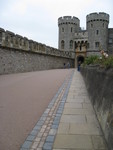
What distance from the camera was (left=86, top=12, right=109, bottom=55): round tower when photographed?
42.8 m

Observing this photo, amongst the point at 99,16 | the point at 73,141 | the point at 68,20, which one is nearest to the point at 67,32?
the point at 68,20

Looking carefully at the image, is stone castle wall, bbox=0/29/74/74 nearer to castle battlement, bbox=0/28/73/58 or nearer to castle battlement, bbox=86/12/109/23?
castle battlement, bbox=0/28/73/58

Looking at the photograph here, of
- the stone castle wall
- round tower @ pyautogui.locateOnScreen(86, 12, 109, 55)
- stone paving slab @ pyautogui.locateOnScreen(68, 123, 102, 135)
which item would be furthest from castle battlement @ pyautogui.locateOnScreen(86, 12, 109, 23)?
stone paving slab @ pyautogui.locateOnScreen(68, 123, 102, 135)

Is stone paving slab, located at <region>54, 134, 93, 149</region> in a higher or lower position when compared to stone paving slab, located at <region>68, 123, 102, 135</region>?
lower

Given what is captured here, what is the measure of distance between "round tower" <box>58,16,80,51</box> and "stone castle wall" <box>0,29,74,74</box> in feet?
57.6

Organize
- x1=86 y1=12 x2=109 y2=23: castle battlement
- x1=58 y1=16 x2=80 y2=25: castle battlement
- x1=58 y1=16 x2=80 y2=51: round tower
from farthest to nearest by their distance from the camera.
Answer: x1=58 y1=16 x2=80 y2=25: castle battlement, x1=58 y1=16 x2=80 y2=51: round tower, x1=86 y1=12 x2=109 y2=23: castle battlement

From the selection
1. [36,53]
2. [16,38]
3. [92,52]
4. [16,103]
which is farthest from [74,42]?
[16,103]

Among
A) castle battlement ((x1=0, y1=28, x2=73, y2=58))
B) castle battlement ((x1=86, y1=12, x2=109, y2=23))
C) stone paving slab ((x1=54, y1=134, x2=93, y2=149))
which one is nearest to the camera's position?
stone paving slab ((x1=54, y1=134, x2=93, y2=149))

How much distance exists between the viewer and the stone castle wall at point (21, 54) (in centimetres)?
1518

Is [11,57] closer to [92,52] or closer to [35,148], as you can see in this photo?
[35,148]

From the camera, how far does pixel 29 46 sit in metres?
20.5

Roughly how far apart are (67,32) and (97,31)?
7.59m

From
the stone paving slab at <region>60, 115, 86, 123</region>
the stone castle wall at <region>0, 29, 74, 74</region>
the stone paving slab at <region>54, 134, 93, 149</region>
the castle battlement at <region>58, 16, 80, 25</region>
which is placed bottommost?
the stone paving slab at <region>54, 134, 93, 149</region>

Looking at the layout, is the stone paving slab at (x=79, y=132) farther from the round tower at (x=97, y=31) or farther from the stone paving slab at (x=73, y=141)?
the round tower at (x=97, y=31)
